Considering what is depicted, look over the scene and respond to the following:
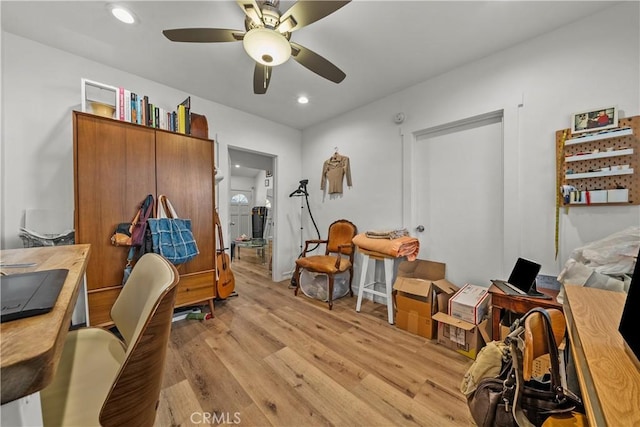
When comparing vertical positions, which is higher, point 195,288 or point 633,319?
point 633,319

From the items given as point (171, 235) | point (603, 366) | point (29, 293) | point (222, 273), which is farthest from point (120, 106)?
point (603, 366)

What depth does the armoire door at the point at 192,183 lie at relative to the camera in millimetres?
2167

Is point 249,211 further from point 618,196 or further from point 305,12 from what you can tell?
point 618,196

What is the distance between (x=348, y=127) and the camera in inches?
130

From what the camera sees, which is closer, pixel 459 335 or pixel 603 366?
pixel 603 366

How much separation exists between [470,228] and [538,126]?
3.31ft

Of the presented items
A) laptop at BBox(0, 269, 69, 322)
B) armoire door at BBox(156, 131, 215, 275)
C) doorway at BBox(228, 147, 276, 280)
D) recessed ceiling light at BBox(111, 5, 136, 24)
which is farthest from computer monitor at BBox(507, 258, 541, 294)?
doorway at BBox(228, 147, 276, 280)

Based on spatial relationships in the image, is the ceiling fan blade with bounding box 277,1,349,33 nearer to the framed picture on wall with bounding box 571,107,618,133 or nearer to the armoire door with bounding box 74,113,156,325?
the armoire door with bounding box 74,113,156,325

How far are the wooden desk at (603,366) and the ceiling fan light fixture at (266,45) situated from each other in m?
1.95

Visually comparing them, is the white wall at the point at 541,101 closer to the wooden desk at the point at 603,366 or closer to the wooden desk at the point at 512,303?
the wooden desk at the point at 512,303

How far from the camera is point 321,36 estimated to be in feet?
6.11

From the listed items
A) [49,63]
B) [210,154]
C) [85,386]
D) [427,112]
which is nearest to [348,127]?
[427,112]

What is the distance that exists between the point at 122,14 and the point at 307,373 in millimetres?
2925

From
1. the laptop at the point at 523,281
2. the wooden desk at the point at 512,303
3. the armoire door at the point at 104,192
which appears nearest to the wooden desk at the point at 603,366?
the wooden desk at the point at 512,303
